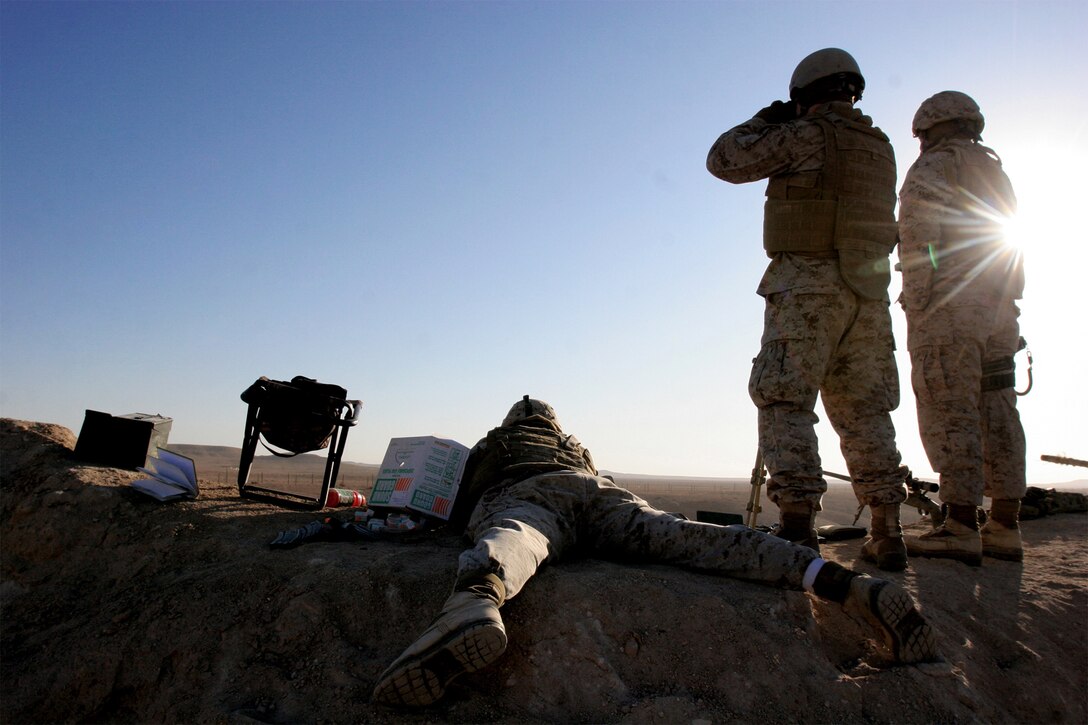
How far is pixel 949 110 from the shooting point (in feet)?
15.4

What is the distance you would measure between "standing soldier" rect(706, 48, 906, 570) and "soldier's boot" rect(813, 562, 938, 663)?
1.01 meters

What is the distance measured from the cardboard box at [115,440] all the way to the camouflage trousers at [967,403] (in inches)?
216

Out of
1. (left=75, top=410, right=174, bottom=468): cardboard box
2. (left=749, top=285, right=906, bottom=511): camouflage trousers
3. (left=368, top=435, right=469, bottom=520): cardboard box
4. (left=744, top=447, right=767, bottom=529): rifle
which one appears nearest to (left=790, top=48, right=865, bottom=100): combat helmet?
(left=749, top=285, right=906, bottom=511): camouflage trousers

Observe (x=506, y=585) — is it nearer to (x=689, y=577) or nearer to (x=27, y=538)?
(x=689, y=577)

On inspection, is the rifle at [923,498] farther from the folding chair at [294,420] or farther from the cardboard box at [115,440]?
the cardboard box at [115,440]

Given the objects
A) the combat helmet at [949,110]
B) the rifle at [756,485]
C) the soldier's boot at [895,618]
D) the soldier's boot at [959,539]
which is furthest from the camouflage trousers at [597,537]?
the combat helmet at [949,110]

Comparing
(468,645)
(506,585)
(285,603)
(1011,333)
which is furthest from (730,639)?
(1011,333)

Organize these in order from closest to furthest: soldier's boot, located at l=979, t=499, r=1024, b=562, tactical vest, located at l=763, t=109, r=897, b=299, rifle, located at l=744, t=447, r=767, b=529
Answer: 1. tactical vest, located at l=763, t=109, r=897, b=299
2. soldier's boot, located at l=979, t=499, r=1024, b=562
3. rifle, located at l=744, t=447, r=767, b=529

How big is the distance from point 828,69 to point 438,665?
392cm

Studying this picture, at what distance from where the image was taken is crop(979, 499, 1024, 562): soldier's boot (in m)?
4.42

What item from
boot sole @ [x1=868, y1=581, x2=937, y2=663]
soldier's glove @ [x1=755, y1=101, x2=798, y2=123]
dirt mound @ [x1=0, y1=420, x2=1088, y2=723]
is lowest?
dirt mound @ [x1=0, y1=420, x2=1088, y2=723]

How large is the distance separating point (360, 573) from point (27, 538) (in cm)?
240

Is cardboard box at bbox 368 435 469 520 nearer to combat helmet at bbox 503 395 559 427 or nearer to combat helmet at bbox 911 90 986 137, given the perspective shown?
combat helmet at bbox 503 395 559 427

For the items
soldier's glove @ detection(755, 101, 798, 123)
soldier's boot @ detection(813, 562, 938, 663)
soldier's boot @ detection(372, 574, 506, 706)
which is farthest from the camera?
soldier's glove @ detection(755, 101, 798, 123)
